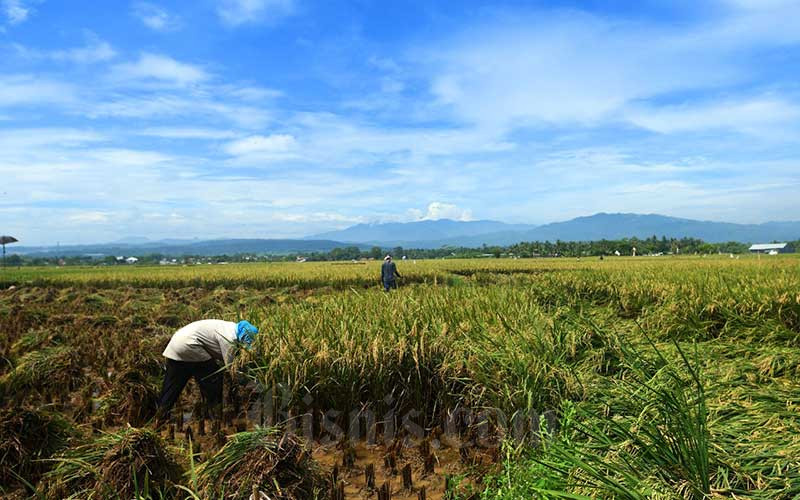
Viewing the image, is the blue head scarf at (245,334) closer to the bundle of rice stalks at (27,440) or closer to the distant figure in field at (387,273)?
the bundle of rice stalks at (27,440)

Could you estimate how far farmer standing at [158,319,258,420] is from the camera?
469 centimetres

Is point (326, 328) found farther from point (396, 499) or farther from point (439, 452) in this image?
point (396, 499)

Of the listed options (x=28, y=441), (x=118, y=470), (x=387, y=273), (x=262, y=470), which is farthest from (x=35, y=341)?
(x=387, y=273)

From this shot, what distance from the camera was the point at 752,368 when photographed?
4441 mm

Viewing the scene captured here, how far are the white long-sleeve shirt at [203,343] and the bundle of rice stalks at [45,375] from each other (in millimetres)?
2060

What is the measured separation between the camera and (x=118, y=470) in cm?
281

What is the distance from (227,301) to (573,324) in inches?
486

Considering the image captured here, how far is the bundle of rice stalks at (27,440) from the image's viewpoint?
10.8 ft

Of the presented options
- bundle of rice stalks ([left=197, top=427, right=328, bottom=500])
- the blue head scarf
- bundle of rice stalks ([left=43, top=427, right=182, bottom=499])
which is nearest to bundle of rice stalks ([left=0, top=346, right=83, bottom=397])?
the blue head scarf

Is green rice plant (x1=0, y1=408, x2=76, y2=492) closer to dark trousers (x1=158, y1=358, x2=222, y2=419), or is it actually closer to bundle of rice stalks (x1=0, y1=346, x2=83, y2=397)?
dark trousers (x1=158, y1=358, x2=222, y2=419)

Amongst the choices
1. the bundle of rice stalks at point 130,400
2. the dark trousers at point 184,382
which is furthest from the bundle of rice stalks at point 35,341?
the dark trousers at point 184,382

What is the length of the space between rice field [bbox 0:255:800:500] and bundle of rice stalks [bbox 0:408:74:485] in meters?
0.01

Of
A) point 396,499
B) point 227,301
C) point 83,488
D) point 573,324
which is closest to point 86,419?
point 83,488

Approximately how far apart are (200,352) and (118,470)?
6.46 feet
